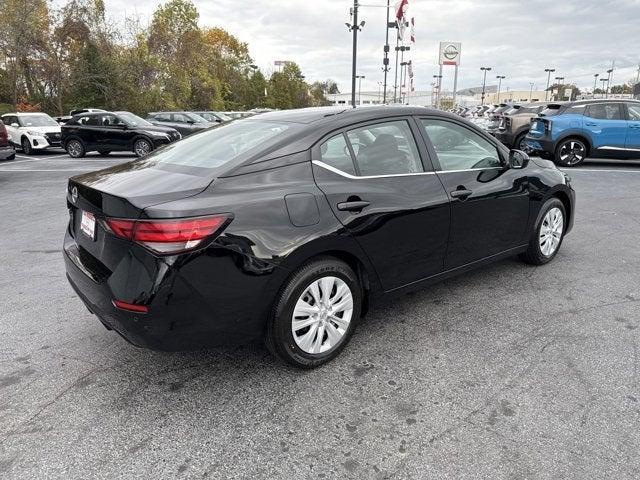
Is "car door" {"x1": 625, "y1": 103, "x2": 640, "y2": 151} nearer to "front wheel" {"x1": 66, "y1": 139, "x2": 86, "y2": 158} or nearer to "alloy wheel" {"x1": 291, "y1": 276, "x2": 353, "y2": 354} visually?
"alloy wheel" {"x1": 291, "y1": 276, "x2": 353, "y2": 354}

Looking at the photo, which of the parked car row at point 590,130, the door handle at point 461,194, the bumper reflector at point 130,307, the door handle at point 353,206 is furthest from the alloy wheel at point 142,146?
the bumper reflector at point 130,307

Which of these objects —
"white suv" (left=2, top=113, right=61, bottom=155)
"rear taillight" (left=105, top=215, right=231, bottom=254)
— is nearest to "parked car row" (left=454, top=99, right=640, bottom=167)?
"rear taillight" (left=105, top=215, right=231, bottom=254)

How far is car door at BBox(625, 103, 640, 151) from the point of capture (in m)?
12.0

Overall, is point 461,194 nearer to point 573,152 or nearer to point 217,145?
point 217,145

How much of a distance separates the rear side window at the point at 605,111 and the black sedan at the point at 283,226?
9.99 meters

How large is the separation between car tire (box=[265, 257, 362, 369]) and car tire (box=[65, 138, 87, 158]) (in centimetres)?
1721

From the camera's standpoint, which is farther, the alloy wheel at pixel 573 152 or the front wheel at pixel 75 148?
the front wheel at pixel 75 148

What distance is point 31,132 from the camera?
18625mm

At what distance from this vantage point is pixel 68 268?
126 inches

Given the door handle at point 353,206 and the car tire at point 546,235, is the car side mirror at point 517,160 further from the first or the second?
the door handle at point 353,206

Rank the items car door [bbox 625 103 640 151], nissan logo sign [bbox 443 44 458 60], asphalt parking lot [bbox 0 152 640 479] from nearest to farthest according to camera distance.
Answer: asphalt parking lot [bbox 0 152 640 479], car door [bbox 625 103 640 151], nissan logo sign [bbox 443 44 458 60]

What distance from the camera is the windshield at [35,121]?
19.3 m

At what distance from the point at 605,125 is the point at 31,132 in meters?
18.8

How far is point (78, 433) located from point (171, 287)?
89 centimetres
